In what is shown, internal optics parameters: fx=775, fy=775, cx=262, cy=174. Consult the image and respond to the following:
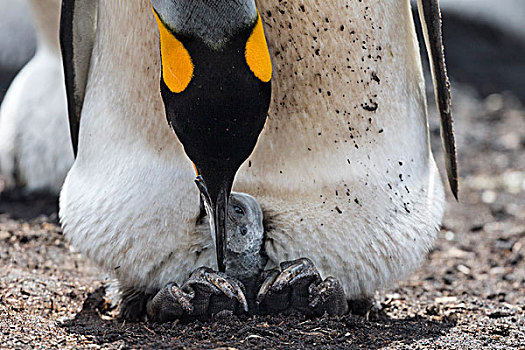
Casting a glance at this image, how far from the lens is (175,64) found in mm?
1536

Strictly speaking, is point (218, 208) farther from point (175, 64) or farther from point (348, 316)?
point (348, 316)

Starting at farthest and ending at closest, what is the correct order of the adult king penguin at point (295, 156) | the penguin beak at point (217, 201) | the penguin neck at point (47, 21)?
the penguin neck at point (47, 21), the adult king penguin at point (295, 156), the penguin beak at point (217, 201)

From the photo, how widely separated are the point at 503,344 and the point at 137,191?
3.22 feet

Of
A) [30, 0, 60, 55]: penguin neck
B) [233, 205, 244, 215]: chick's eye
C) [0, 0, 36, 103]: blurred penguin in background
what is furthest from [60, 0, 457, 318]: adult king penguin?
[0, 0, 36, 103]: blurred penguin in background

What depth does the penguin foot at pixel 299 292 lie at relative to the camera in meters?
1.85

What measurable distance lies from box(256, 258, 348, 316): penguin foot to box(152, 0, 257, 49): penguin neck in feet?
2.03

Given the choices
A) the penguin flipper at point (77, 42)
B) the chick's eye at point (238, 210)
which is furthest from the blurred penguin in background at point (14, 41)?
the chick's eye at point (238, 210)

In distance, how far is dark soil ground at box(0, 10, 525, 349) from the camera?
1699mm

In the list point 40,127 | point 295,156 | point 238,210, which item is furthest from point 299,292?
point 40,127

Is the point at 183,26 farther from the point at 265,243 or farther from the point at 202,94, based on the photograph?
the point at 265,243

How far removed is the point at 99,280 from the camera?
245 cm

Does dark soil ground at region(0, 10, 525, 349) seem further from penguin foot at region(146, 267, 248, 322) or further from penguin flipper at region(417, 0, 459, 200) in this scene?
penguin flipper at region(417, 0, 459, 200)

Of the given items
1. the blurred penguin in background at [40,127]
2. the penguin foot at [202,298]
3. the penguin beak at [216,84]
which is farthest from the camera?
the blurred penguin in background at [40,127]

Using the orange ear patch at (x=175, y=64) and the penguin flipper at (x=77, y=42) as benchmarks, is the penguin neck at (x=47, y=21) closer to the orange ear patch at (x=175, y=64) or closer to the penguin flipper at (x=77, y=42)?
the penguin flipper at (x=77, y=42)
